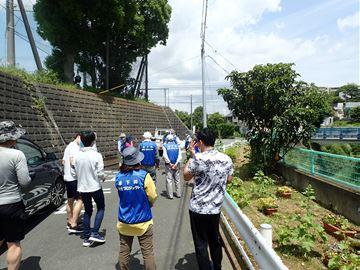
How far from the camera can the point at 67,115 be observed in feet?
56.7

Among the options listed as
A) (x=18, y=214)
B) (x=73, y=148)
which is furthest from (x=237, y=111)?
(x=18, y=214)

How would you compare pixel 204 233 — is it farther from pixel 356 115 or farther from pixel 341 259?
pixel 356 115

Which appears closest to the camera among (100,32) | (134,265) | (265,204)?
(134,265)

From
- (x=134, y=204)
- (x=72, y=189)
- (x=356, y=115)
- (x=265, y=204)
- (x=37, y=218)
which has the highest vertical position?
(x=356, y=115)

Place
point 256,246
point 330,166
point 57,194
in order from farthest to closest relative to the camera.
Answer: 1. point 330,166
2. point 57,194
3. point 256,246

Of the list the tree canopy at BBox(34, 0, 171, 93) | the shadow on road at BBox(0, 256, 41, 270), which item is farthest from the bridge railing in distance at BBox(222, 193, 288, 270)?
the tree canopy at BBox(34, 0, 171, 93)

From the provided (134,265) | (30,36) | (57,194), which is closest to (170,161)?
(57,194)

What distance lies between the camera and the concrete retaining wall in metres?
7.37

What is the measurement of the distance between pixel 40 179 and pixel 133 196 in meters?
3.84

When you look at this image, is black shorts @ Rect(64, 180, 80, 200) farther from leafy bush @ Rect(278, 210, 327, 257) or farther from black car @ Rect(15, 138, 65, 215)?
leafy bush @ Rect(278, 210, 327, 257)

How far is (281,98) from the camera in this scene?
446 inches

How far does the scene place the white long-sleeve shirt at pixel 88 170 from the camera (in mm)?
5449

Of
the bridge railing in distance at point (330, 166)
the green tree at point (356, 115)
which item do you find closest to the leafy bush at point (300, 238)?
the bridge railing in distance at point (330, 166)

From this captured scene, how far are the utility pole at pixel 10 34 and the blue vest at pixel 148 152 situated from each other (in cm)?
1010
